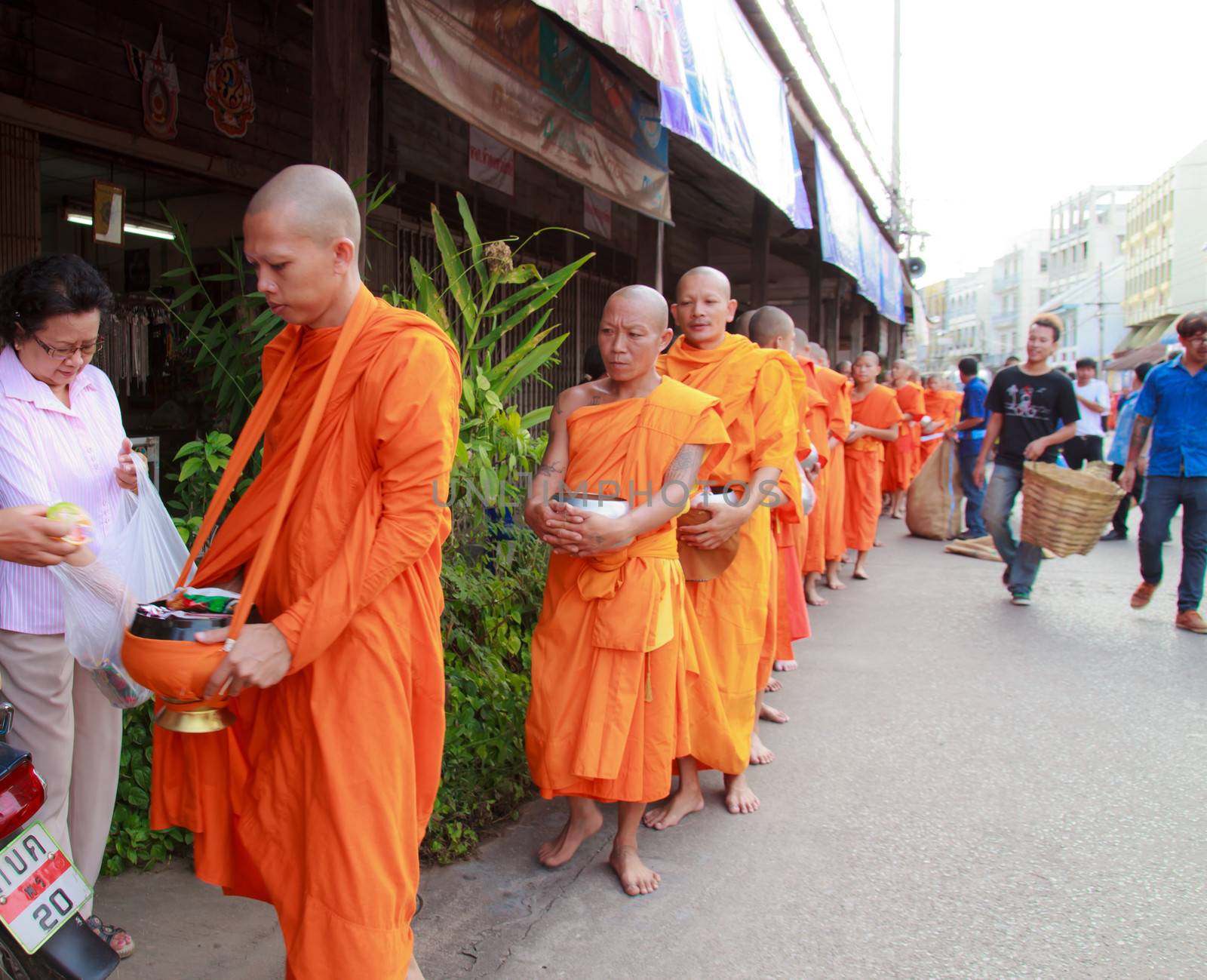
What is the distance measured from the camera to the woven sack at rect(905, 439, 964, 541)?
1052 centimetres

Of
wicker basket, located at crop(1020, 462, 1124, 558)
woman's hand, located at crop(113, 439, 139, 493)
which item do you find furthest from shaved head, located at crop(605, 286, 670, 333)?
wicker basket, located at crop(1020, 462, 1124, 558)

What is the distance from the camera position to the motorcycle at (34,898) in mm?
1964

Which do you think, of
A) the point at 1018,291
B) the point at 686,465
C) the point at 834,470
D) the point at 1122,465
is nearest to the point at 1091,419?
the point at 1122,465

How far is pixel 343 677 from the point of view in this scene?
6.76 feet

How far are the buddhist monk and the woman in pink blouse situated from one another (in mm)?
2363

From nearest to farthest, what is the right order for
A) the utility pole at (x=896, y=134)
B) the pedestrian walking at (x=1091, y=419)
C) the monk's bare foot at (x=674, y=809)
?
the monk's bare foot at (x=674, y=809) → the pedestrian walking at (x=1091, y=419) → the utility pole at (x=896, y=134)

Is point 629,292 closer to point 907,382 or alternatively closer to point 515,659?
point 515,659

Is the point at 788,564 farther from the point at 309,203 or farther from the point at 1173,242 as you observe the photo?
the point at 1173,242

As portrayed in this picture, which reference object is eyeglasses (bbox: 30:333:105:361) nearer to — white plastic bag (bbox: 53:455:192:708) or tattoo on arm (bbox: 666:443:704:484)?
white plastic bag (bbox: 53:455:192:708)

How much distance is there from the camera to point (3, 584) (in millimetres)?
2285

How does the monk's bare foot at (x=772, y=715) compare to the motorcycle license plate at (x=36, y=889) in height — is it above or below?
below

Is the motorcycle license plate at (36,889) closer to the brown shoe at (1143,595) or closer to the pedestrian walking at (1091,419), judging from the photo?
the brown shoe at (1143,595)

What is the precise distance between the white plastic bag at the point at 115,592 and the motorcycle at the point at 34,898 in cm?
20

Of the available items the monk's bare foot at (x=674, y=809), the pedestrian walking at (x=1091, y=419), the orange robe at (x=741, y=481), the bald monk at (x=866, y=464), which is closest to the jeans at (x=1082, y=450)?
the pedestrian walking at (x=1091, y=419)
